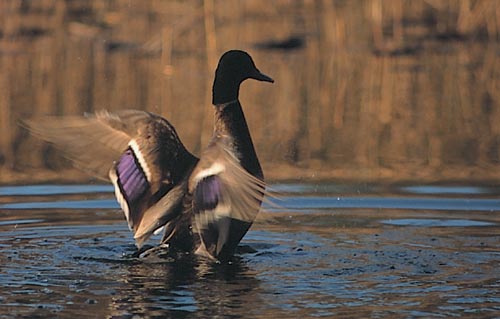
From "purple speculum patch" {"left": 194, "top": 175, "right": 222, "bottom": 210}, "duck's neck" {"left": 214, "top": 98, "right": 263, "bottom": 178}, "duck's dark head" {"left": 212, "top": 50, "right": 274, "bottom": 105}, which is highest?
"duck's dark head" {"left": 212, "top": 50, "right": 274, "bottom": 105}

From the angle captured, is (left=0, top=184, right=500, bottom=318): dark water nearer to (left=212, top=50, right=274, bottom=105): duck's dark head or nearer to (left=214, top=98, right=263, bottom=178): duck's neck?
(left=214, top=98, right=263, bottom=178): duck's neck

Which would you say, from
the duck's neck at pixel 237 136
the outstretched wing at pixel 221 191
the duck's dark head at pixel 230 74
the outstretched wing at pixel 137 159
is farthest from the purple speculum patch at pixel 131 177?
the duck's dark head at pixel 230 74

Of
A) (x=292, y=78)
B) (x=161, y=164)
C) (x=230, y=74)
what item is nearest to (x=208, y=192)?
(x=161, y=164)

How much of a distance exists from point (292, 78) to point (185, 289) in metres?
10.6

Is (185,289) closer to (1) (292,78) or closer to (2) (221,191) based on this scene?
(2) (221,191)

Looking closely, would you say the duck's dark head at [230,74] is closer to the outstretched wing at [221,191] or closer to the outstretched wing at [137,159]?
the outstretched wing at [137,159]

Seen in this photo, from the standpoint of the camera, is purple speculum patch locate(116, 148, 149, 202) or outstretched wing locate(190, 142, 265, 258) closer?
outstretched wing locate(190, 142, 265, 258)

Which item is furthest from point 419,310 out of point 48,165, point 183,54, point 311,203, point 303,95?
point 183,54

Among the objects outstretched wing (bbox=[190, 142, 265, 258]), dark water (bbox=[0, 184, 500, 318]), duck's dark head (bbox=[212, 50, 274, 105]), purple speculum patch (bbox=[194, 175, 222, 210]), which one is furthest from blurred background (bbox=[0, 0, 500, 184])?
purple speculum patch (bbox=[194, 175, 222, 210])

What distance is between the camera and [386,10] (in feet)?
69.5

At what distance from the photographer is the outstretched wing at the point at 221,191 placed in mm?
6285

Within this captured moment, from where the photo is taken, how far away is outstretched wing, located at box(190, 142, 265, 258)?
6285 millimetres

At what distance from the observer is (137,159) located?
7.02 m

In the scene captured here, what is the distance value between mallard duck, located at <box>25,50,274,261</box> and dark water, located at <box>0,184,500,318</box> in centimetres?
18
